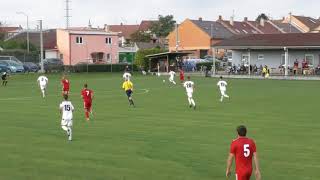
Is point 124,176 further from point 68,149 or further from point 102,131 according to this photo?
point 102,131

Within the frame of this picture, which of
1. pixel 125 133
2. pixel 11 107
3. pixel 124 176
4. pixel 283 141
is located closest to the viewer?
pixel 124 176

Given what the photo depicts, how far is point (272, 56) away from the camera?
75625 millimetres

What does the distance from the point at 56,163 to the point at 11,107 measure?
59.6 feet

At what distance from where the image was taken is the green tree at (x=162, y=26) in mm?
142625

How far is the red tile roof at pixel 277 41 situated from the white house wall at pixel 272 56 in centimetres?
144

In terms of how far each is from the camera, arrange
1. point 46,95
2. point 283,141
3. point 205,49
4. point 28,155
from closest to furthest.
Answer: point 28,155, point 283,141, point 46,95, point 205,49

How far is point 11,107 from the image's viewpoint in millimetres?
33750

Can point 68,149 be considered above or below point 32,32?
below

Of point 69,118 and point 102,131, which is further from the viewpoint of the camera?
point 102,131

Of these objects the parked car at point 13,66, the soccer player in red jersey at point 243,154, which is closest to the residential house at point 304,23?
the parked car at point 13,66

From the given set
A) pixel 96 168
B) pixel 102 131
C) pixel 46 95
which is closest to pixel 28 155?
pixel 96 168

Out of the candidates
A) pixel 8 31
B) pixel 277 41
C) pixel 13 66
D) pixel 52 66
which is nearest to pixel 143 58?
pixel 52 66

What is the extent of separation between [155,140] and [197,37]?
90425 millimetres

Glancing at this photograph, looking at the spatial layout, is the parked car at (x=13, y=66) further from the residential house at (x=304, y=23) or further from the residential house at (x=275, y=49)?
the residential house at (x=304, y=23)
